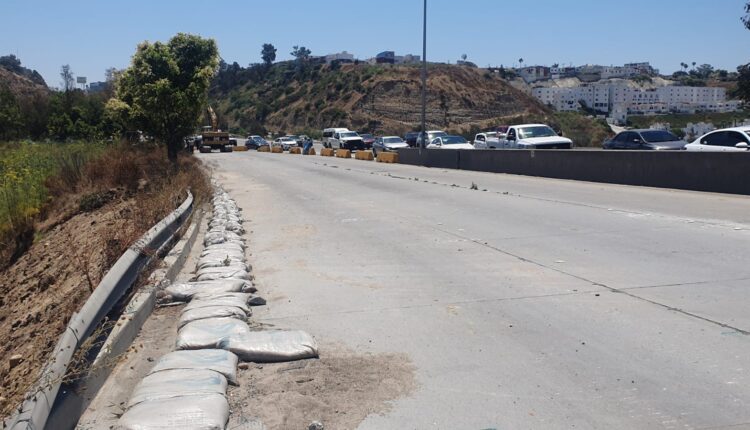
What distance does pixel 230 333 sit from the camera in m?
6.55

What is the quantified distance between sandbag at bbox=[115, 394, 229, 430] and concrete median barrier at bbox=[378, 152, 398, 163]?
41.6 meters

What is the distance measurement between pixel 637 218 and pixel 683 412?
10.1 metres

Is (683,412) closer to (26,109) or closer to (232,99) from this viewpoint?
(26,109)

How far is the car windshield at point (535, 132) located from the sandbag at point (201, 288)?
27087 mm

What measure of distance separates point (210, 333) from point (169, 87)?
19267 millimetres

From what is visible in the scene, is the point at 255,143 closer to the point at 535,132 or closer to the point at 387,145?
the point at 387,145

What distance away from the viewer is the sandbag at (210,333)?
20.6 feet

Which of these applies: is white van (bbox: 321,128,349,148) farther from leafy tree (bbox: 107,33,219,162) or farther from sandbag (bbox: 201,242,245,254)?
sandbag (bbox: 201,242,245,254)

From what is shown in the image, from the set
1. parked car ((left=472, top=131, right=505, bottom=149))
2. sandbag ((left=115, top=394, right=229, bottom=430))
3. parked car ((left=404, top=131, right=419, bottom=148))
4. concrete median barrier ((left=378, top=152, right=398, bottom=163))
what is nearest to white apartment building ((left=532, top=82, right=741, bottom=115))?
parked car ((left=404, top=131, right=419, bottom=148))

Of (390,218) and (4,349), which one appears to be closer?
(4,349)

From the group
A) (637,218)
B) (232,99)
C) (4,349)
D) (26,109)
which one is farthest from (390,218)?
(232,99)

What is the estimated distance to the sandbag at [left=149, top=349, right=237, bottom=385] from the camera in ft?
18.5

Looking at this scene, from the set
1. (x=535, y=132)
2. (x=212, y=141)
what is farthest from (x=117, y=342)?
(x=212, y=141)

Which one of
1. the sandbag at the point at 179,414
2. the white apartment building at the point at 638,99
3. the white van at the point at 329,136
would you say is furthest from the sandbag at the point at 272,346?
the white apartment building at the point at 638,99
